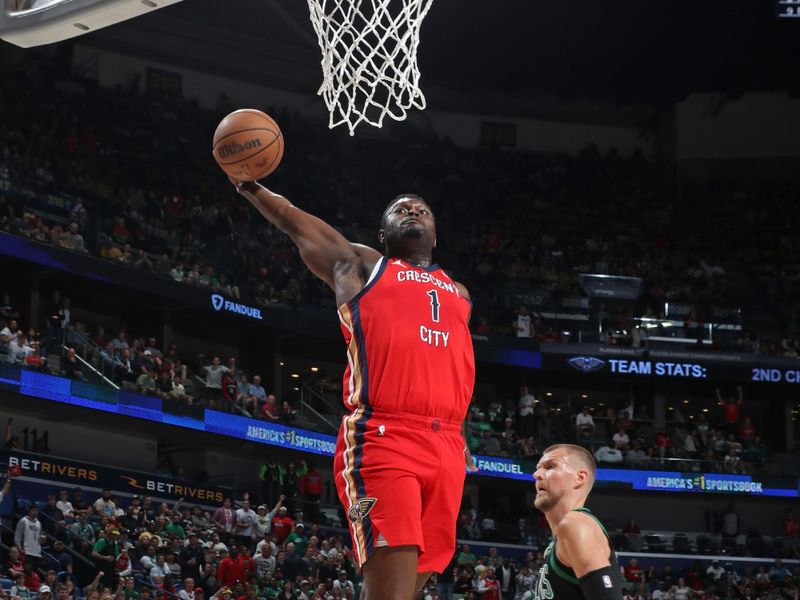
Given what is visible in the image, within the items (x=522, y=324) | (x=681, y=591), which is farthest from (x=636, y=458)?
(x=681, y=591)

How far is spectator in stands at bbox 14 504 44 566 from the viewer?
1554 cm

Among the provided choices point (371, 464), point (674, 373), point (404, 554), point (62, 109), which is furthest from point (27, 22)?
point (674, 373)

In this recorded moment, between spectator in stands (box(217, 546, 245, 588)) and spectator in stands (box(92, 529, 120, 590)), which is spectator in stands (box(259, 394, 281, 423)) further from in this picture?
spectator in stands (box(92, 529, 120, 590))

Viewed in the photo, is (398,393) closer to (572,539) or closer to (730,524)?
(572,539)

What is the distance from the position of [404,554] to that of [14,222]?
17396 mm

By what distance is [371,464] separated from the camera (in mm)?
5172

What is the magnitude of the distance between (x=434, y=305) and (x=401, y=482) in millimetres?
833

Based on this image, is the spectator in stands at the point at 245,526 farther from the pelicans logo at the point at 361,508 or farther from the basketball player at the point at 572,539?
the basketball player at the point at 572,539

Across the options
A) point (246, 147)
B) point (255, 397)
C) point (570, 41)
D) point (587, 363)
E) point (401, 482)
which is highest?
point (570, 41)

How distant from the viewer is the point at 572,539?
4328 millimetres

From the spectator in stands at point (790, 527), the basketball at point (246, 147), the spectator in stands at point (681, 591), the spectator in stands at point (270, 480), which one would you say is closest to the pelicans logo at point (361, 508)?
the basketball at point (246, 147)

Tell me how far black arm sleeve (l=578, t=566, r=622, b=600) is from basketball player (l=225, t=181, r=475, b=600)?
39.1 inches

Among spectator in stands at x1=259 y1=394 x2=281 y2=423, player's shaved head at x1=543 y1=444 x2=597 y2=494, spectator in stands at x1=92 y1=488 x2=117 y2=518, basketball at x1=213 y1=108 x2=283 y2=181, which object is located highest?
spectator in stands at x1=259 y1=394 x2=281 y2=423

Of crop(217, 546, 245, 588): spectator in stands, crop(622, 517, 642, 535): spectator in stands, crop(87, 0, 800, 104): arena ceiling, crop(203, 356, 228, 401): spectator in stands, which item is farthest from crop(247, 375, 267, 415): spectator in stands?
crop(87, 0, 800, 104): arena ceiling
